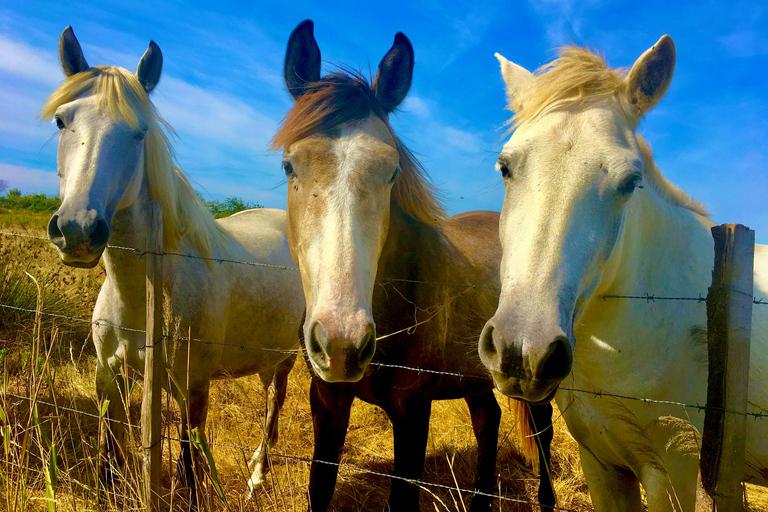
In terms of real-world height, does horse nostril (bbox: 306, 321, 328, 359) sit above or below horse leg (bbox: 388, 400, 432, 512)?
above

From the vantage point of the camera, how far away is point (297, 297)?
13.6 feet

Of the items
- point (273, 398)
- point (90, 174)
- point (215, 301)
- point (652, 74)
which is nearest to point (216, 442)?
point (273, 398)

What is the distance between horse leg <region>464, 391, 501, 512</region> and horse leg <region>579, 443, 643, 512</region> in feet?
4.25

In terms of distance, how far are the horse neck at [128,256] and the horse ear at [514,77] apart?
236 cm

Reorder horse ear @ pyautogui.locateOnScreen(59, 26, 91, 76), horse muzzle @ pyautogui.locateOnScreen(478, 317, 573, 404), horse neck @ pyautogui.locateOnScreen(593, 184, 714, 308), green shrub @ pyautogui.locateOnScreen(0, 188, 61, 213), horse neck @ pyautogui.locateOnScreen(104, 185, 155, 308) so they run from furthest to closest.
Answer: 1. green shrub @ pyautogui.locateOnScreen(0, 188, 61, 213)
2. horse ear @ pyautogui.locateOnScreen(59, 26, 91, 76)
3. horse neck @ pyautogui.locateOnScreen(104, 185, 155, 308)
4. horse neck @ pyautogui.locateOnScreen(593, 184, 714, 308)
5. horse muzzle @ pyautogui.locateOnScreen(478, 317, 573, 404)

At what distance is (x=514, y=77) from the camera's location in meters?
2.12

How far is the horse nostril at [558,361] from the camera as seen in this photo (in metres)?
1.24

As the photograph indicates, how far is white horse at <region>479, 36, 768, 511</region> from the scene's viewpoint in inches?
52.6

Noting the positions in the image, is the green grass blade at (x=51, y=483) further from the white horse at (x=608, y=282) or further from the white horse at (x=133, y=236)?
the white horse at (x=608, y=282)

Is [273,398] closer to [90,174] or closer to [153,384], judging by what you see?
[153,384]

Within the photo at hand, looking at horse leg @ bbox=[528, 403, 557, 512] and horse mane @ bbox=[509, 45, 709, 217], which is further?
horse leg @ bbox=[528, 403, 557, 512]

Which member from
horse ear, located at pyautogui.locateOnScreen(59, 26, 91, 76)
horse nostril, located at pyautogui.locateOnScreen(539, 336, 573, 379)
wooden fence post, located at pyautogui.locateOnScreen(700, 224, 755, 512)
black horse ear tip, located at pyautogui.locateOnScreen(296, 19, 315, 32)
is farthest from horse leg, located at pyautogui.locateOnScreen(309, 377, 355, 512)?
horse ear, located at pyautogui.locateOnScreen(59, 26, 91, 76)

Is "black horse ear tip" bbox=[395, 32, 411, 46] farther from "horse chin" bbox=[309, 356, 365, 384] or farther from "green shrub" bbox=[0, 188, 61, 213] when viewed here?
"green shrub" bbox=[0, 188, 61, 213]

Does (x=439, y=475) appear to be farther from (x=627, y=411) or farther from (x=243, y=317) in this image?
(x=627, y=411)
